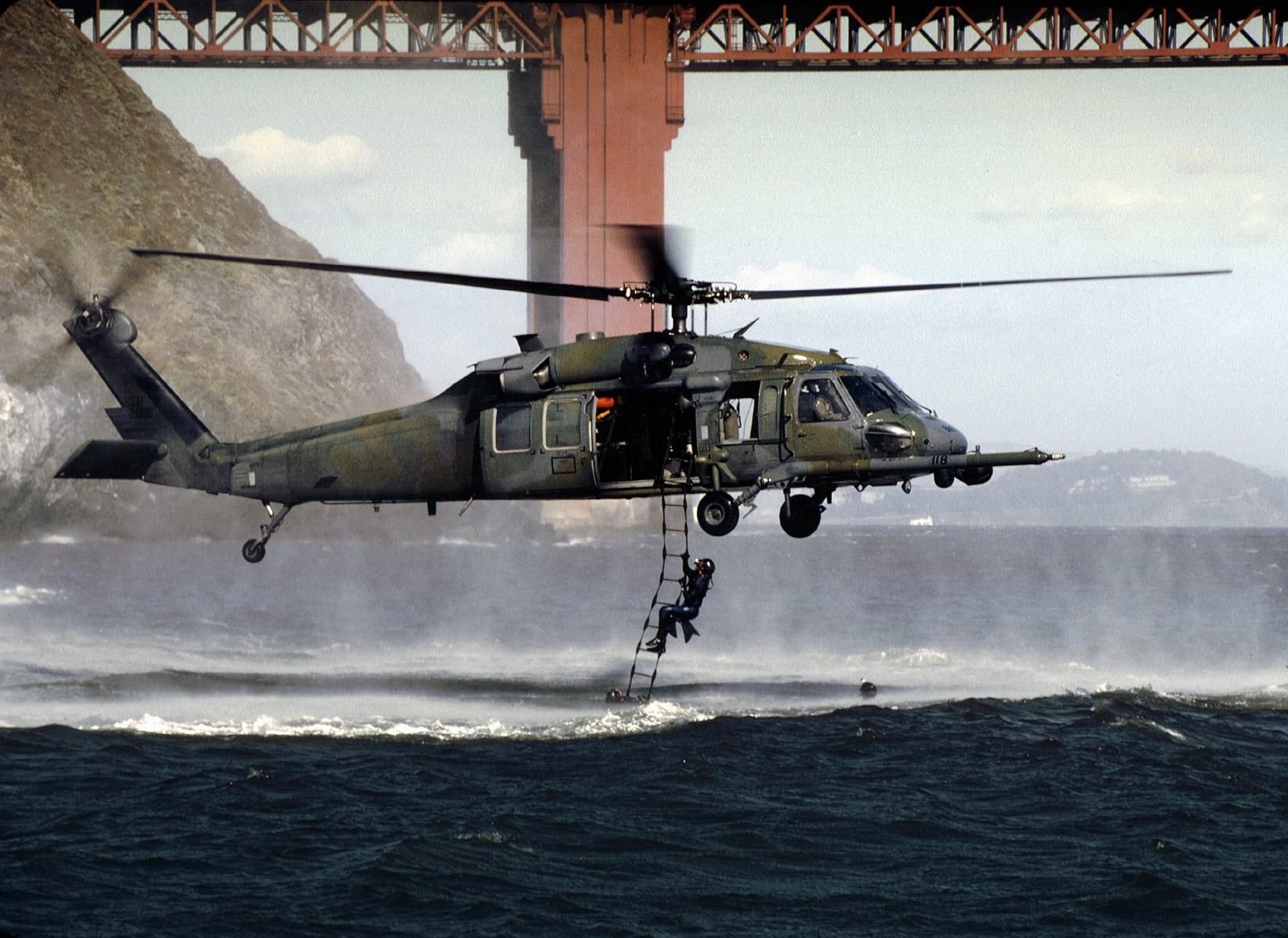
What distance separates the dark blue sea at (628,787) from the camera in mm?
34656

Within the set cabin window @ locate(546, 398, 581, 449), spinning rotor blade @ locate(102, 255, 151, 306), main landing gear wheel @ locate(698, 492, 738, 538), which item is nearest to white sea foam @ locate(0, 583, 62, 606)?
spinning rotor blade @ locate(102, 255, 151, 306)

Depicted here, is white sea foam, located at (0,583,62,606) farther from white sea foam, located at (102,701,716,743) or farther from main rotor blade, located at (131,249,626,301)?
main rotor blade, located at (131,249,626,301)

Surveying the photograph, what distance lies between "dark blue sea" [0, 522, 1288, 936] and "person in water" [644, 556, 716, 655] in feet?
24.3

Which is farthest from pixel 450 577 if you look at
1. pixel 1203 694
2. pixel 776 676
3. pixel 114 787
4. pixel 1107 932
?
pixel 1107 932

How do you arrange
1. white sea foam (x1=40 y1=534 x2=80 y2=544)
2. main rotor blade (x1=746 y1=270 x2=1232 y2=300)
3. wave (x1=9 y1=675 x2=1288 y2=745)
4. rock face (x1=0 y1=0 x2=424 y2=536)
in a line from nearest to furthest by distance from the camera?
main rotor blade (x1=746 y1=270 x2=1232 y2=300), wave (x1=9 y1=675 x2=1288 y2=745), rock face (x1=0 y1=0 x2=424 y2=536), white sea foam (x1=40 y1=534 x2=80 y2=544)

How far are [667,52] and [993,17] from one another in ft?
69.6

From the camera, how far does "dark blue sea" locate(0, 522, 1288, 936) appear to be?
34.7m

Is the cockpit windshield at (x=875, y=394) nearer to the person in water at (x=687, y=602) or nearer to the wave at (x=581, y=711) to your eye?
A: the person in water at (x=687, y=602)

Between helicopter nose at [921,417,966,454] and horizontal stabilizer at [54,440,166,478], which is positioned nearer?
helicopter nose at [921,417,966,454]

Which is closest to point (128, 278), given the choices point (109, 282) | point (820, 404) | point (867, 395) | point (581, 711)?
point (820, 404)

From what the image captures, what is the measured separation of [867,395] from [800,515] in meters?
2.79

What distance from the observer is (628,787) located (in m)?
46.7

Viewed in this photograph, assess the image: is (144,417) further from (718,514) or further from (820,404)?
(820,404)

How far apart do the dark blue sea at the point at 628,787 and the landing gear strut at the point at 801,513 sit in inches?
463
